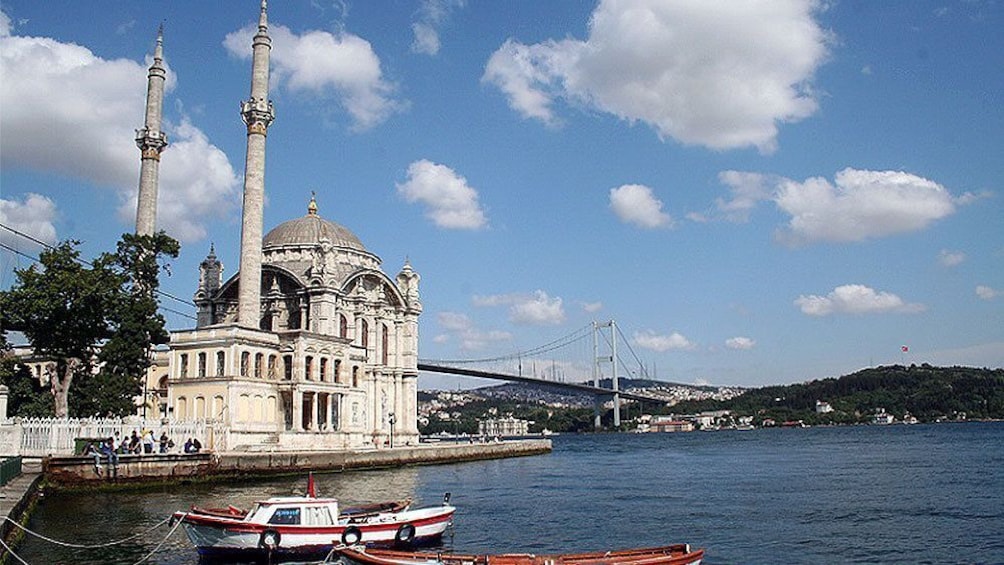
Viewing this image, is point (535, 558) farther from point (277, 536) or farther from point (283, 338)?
point (283, 338)

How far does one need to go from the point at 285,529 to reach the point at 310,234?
42840 mm

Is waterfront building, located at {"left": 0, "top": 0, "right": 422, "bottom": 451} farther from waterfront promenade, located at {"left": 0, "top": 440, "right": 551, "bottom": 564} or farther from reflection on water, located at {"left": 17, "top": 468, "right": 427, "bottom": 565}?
reflection on water, located at {"left": 17, "top": 468, "right": 427, "bottom": 565}

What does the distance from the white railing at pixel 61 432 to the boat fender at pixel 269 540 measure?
1575cm

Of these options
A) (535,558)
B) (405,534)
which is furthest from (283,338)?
(535,558)

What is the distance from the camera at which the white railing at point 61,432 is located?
2903 centimetres

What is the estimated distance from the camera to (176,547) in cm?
1858

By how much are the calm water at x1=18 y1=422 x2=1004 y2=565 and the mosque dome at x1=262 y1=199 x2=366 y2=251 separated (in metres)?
19.7

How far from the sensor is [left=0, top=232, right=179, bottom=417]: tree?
36500mm

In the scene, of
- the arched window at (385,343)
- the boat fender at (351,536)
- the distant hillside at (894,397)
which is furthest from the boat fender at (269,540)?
the distant hillside at (894,397)

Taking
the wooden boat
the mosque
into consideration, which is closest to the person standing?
the mosque

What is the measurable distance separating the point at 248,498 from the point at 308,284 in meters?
27.2

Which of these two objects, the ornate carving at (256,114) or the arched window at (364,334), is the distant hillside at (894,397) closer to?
the arched window at (364,334)

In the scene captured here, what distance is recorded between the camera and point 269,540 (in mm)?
16828

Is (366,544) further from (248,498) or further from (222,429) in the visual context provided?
(222,429)
